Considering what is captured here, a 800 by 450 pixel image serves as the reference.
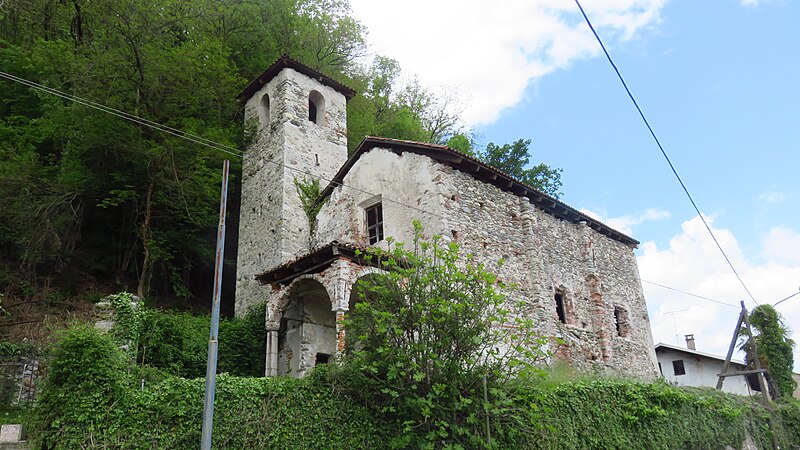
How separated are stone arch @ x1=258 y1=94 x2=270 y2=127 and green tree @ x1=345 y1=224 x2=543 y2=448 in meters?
13.9

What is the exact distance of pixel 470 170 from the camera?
14398 mm

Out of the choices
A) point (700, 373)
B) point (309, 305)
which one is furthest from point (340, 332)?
point (700, 373)

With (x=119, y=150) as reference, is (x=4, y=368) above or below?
below

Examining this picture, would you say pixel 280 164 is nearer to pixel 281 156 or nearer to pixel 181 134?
pixel 281 156

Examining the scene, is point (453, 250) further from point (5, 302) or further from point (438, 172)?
point (5, 302)

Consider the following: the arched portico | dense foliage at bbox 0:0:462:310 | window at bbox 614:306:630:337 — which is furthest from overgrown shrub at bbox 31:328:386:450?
window at bbox 614:306:630:337

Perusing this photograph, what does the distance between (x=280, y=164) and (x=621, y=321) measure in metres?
13.0

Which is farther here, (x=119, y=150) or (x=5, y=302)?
(x=119, y=150)

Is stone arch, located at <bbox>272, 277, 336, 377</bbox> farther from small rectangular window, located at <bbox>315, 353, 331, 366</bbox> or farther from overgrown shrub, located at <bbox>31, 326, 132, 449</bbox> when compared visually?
overgrown shrub, located at <bbox>31, 326, 132, 449</bbox>

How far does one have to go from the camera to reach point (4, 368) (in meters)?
11.2

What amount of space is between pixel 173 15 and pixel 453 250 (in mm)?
16000

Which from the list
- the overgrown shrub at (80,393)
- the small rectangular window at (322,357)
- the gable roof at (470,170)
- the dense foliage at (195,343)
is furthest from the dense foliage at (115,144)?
the overgrown shrub at (80,393)

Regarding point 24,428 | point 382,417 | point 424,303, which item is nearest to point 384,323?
point 424,303

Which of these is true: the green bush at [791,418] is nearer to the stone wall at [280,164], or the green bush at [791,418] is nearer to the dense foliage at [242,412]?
the dense foliage at [242,412]
